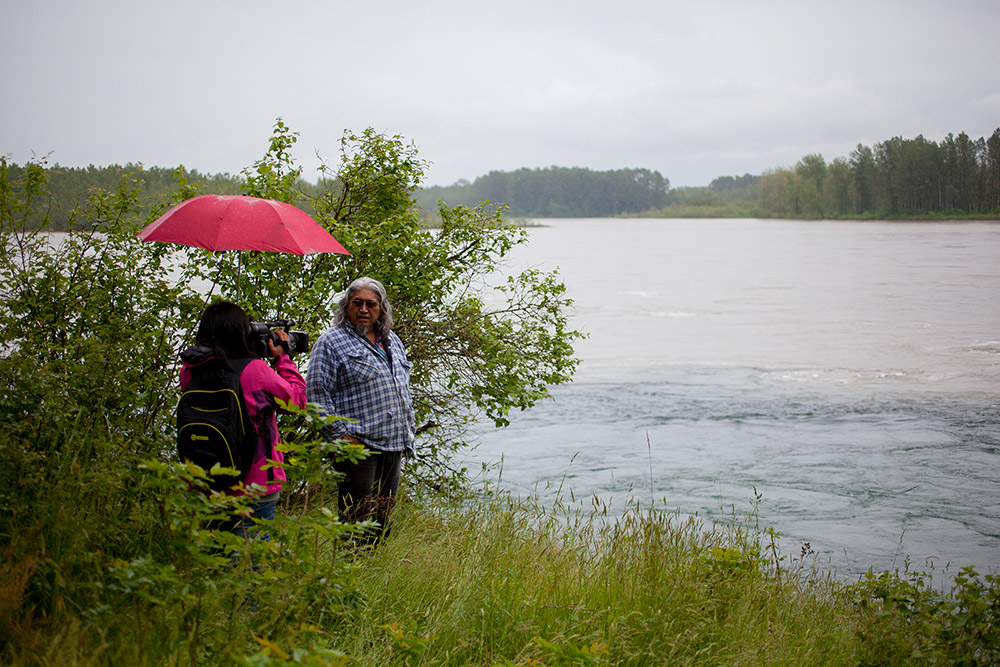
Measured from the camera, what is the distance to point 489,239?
24.4 ft

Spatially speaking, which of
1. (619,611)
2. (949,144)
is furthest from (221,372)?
(949,144)

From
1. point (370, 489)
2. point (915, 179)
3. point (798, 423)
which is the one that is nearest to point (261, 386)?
point (370, 489)

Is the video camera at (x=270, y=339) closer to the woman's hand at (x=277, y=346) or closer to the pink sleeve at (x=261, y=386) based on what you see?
the woman's hand at (x=277, y=346)

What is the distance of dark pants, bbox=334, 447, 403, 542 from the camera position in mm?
4781

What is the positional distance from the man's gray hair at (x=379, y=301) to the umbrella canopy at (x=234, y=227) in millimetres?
320

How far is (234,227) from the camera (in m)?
4.70

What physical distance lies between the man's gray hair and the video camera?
1.40 ft

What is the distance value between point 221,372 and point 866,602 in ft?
15.1

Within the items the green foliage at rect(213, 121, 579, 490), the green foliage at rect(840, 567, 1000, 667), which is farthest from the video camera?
the green foliage at rect(840, 567, 1000, 667)

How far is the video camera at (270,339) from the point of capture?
4.05 m

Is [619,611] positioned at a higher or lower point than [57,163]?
lower

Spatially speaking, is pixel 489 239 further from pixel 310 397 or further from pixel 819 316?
pixel 819 316

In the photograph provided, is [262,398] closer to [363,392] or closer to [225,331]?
[225,331]

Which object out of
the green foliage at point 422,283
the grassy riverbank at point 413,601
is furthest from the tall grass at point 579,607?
the green foliage at point 422,283
